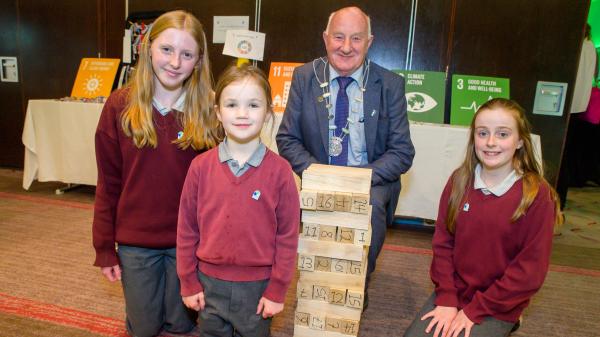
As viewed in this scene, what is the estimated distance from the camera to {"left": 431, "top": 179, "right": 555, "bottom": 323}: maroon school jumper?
1.40 metres

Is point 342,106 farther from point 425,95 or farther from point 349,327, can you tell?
point 425,95

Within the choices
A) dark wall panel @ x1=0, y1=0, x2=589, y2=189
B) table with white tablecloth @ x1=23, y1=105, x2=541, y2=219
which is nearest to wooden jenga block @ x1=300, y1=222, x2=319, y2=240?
table with white tablecloth @ x1=23, y1=105, x2=541, y2=219

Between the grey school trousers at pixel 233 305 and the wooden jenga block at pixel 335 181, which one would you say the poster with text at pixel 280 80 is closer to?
the wooden jenga block at pixel 335 181

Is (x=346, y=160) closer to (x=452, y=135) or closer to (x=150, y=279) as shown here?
(x=150, y=279)

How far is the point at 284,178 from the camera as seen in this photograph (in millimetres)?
1312

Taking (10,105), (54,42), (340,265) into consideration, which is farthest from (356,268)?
(10,105)

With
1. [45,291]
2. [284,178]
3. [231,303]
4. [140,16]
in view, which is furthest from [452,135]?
[140,16]

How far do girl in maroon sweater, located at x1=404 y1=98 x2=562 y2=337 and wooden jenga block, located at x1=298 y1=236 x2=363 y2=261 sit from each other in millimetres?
353

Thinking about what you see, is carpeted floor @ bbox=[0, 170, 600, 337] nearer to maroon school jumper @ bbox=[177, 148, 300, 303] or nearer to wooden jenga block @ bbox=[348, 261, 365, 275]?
wooden jenga block @ bbox=[348, 261, 365, 275]

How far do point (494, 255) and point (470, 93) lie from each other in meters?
2.29

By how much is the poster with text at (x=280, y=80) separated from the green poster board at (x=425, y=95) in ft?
3.06

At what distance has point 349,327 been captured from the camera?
1499 mm

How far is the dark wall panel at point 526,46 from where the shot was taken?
132 inches

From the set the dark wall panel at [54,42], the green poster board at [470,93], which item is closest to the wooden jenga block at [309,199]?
the green poster board at [470,93]
